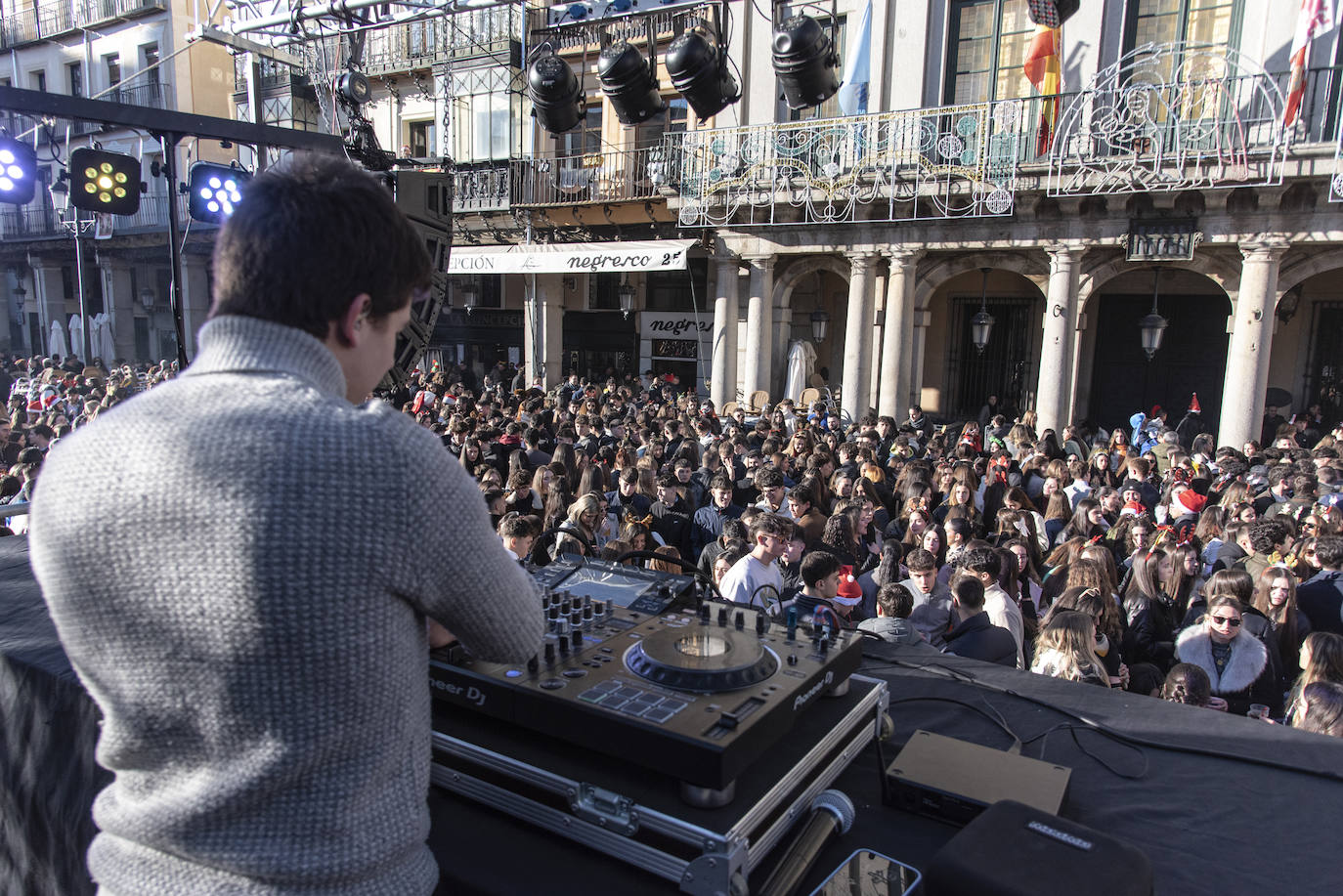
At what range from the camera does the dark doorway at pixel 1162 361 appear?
1623 centimetres

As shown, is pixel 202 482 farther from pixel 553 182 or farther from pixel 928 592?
pixel 553 182

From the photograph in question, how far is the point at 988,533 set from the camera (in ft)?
25.9

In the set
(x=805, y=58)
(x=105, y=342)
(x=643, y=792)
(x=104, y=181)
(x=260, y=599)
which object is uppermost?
(x=805, y=58)

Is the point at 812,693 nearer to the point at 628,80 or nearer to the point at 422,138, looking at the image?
the point at 628,80

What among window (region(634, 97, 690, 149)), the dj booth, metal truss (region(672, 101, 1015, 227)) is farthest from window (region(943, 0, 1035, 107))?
the dj booth

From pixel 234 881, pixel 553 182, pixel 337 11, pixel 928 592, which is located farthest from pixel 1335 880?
pixel 553 182

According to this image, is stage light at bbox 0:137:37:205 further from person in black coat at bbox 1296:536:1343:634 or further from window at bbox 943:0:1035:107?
window at bbox 943:0:1035:107

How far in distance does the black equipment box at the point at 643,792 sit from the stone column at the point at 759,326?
14.8 metres

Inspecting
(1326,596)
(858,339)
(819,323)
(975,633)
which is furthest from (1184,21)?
(975,633)

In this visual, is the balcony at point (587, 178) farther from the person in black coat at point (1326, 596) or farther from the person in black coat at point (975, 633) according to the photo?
the person in black coat at point (975, 633)

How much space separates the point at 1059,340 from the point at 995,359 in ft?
13.8

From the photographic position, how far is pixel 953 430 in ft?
51.2

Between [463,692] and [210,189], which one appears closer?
[463,692]

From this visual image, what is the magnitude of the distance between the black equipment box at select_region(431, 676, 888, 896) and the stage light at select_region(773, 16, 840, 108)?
7.99 m
